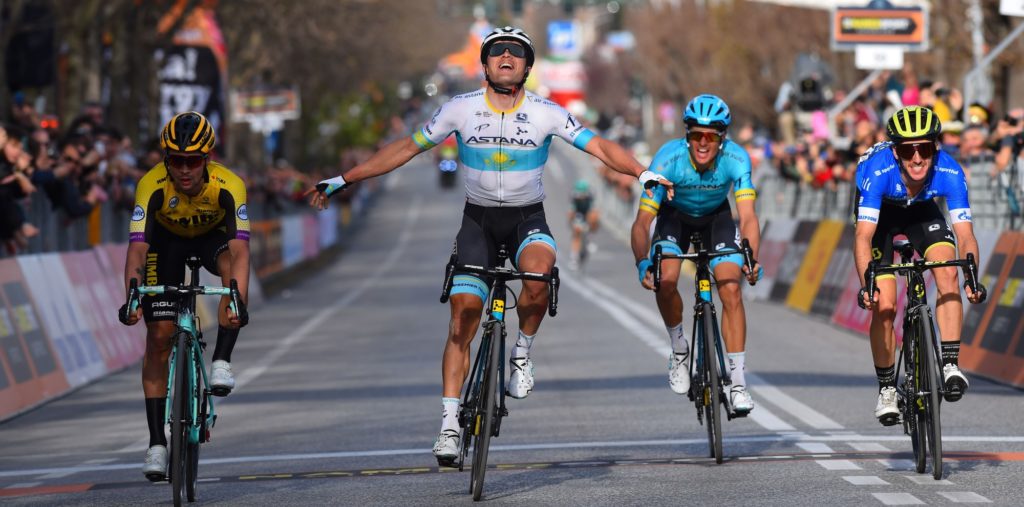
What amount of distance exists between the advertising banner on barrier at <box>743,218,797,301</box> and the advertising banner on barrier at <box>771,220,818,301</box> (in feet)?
0.63

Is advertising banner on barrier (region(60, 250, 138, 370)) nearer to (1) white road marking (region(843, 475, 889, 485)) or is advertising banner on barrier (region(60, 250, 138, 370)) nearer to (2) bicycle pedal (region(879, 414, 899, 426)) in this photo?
(2) bicycle pedal (region(879, 414, 899, 426))

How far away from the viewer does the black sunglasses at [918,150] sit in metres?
11.2

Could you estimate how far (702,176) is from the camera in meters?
12.4

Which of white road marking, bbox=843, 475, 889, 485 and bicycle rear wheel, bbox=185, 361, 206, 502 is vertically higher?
bicycle rear wheel, bbox=185, 361, 206, 502

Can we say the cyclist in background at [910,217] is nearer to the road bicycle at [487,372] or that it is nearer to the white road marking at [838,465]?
the white road marking at [838,465]

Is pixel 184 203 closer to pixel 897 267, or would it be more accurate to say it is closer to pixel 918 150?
pixel 897 267

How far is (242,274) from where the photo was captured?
1092 cm

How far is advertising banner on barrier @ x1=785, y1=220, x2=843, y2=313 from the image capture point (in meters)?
27.3

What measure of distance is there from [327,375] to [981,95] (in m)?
13.8

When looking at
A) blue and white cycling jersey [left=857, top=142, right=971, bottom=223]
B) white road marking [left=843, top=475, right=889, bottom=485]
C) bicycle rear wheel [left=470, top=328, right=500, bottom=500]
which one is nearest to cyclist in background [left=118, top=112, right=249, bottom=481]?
bicycle rear wheel [left=470, top=328, right=500, bottom=500]

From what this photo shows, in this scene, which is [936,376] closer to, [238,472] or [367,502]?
[367,502]

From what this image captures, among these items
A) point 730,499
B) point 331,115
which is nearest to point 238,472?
point 730,499

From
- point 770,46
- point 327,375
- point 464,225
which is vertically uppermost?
point 770,46

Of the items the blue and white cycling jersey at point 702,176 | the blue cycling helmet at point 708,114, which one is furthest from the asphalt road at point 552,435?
the blue cycling helmet at point 708,114
